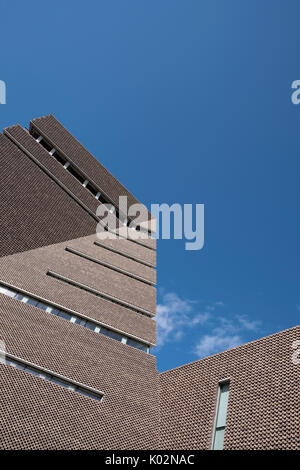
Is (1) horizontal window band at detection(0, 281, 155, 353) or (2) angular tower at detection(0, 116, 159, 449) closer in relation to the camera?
(2) angular tower at detection(0, 116, 159, 449)

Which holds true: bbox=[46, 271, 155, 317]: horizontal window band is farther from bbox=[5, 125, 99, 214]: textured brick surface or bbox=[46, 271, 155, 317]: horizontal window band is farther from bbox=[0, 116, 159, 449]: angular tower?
bbox=[5, 125, 99, 214]: textured brick surface

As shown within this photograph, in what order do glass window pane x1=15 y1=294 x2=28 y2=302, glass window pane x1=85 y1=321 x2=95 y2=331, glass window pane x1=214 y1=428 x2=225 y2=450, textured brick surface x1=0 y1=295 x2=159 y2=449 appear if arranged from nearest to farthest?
glass window pane x1=214 y1=428 x2=225 y2=450
textured brick surface x1=0 y1=295 x2=159 y2=449
glass window pane x1=15 y1=294 x2=28 y2=302
glass window pane x1=85 y1=321 x2=95 y2=331

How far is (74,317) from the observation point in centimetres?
1806

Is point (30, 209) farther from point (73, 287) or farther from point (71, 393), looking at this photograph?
point (71, 393)

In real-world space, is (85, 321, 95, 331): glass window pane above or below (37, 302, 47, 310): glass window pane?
below

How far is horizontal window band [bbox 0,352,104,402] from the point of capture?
13781 millimetres

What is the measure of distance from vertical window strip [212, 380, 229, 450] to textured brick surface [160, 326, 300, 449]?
23cm

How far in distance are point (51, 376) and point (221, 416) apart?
721 centimetres

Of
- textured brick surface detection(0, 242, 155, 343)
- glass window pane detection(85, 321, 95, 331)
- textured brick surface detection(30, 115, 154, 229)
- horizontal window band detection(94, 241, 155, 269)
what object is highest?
textured brick surface detection(30, 115, 154, 229)

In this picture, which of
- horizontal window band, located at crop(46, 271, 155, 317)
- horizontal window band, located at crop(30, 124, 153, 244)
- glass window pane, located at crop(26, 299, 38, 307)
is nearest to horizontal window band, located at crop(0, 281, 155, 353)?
glass window pane, located at crop(26, 299, 38, 307)

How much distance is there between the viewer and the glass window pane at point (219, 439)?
11328 mm

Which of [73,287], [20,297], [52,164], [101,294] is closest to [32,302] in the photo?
[20,297]

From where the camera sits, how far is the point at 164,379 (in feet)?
51.2

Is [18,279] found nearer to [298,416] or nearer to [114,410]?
[114,410]
